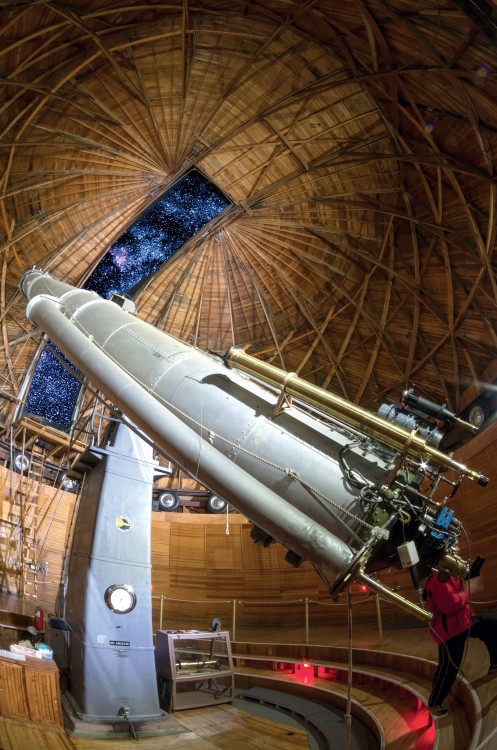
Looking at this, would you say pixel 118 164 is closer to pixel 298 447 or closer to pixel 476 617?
pixel 298 447

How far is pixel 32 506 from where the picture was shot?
12.5m

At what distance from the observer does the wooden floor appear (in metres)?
3.50

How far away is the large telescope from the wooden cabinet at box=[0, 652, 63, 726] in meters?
2.10

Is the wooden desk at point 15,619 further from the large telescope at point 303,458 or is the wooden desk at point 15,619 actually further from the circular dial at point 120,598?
the large telescope at point 303,458

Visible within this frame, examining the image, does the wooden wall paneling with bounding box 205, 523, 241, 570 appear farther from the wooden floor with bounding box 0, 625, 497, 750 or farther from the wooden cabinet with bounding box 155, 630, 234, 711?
the wooden floor with bounding box 0, 625, 497, 750

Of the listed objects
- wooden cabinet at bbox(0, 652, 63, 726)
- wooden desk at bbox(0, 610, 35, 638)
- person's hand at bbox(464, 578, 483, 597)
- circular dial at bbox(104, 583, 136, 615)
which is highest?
circular dial at bbox(104, 583, 136, 615)

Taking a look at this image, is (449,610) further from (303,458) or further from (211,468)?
(211,468)

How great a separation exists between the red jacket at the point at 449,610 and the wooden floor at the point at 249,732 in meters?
0.43

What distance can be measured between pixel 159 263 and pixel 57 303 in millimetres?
9136

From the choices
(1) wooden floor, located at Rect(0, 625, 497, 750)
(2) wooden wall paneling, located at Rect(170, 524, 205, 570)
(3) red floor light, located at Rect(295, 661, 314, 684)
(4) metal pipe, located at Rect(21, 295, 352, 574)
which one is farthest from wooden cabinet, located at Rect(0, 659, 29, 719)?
(2) wooden wall paneling, located at Rect(170, 524, 205, 570)

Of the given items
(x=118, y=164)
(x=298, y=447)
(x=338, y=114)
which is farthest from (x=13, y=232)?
(x=298, y=447)

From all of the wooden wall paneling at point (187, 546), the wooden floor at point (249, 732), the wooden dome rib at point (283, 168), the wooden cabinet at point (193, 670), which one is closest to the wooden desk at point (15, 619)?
the wooden cabinet at point (193, 670)

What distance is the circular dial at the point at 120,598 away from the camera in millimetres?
5332

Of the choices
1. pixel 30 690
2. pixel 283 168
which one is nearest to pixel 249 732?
pixel 30 690
